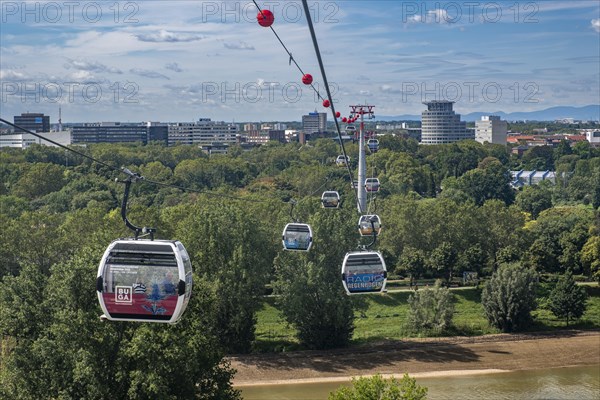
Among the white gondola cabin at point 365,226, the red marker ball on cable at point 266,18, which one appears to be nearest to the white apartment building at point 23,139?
the white gondola cabin at point 365,226

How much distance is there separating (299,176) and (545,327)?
180ft

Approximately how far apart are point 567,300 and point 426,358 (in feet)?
34.7

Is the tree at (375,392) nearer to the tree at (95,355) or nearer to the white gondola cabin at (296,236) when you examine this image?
the tree at (95,355)

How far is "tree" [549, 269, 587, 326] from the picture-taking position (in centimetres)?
5028

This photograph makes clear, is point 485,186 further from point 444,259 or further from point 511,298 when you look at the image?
point 511,298

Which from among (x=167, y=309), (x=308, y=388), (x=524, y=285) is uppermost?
(x=167, y=309)

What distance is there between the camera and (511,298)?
49219 millimetres

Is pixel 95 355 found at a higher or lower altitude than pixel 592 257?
lower

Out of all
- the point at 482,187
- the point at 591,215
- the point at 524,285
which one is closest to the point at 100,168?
the point at 482,187

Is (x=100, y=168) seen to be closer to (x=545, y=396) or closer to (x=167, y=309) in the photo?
(x=545, y=396)

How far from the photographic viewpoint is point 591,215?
75875 mm

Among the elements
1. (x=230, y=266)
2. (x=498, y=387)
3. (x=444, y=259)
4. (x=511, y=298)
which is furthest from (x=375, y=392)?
(x=444, y=259)

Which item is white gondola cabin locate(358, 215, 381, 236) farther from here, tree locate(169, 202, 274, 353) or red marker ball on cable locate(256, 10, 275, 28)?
red marker ball on cable locate(256, 10, 275, 28)

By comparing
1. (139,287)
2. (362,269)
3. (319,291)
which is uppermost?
(139,287)
